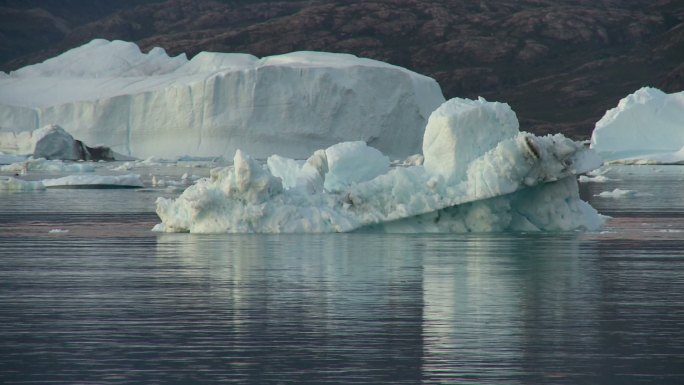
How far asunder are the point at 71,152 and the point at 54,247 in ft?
119

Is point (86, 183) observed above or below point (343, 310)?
above

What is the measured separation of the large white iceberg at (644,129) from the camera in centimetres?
4878

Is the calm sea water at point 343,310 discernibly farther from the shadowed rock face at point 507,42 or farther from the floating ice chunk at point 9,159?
the shadowed rock face at point 507,42

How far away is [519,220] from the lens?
54.4 ft

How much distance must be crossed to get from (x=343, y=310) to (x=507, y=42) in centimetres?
11307

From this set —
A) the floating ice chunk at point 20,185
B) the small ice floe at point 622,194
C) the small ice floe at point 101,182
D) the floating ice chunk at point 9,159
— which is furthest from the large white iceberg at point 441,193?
the floating ice chunk at point 9,159

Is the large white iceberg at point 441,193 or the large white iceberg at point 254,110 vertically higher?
the large white iceberg at point 254,110

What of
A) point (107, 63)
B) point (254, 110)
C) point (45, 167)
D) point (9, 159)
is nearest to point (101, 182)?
point (45, 167)

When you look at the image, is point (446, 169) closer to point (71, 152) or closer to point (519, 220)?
point (519, 220)

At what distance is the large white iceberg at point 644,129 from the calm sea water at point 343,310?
34249mm

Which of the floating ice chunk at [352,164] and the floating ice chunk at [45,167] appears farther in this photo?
the floating ice chunk at [45,167]

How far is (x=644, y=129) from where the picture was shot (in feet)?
164

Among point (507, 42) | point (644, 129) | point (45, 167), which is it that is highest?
point (507, 42)

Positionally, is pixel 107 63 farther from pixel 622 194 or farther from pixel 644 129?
pixel 622 194
